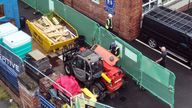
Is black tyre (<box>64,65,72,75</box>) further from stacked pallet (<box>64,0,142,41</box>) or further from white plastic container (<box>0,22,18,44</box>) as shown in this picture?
stacked pallet (<box>64,0,142,41</box>)

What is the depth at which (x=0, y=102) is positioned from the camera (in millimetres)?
18750

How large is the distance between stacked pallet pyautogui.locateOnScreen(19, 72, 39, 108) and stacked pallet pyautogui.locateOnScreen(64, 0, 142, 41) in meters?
7.73

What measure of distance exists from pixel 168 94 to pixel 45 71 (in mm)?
6257

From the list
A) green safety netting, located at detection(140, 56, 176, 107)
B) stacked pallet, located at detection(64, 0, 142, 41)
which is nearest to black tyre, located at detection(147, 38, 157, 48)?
stacked pallet, located at detection(64, 0, 142, 41)

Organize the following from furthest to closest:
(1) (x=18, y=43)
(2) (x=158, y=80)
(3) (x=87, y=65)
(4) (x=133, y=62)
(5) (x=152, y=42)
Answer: (5) (x=152, y=42) → (1) (x=18, y=43) → (4) (x=133, y=62) → (3) (x=87, y=65) → (2) (x=158, y=80)

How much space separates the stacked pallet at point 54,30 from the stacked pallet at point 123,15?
2.76 meters

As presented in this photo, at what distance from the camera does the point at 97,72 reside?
710 inches

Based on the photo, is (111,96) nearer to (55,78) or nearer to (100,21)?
(55,78)

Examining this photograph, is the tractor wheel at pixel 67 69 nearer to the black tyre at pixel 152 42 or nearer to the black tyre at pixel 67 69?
the black tyre at pixel 67 69

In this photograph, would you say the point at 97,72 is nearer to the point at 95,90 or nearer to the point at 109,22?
the point at 95,90

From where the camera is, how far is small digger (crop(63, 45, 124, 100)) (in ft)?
59.1

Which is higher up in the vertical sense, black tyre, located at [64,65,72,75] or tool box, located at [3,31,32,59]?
tool box, located at [3,31,32,59]

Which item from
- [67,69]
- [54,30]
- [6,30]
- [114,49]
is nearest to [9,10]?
[6,30]

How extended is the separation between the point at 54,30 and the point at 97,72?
18.8ft
